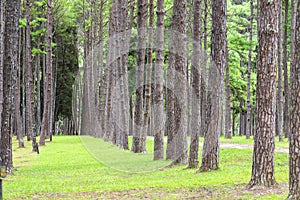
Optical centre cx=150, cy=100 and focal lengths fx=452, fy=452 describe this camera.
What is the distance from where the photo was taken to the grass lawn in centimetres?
945

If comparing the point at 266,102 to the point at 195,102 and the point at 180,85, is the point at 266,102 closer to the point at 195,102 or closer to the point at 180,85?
the point at 195,102

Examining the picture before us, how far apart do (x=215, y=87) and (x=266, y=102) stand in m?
3.53

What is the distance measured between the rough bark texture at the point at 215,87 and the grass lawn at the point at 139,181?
1.71ft

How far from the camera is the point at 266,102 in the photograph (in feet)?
30.4

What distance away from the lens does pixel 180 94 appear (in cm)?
1529

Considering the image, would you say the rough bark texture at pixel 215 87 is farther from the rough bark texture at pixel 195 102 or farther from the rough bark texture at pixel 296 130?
the rough bark texture at pixel 296 130

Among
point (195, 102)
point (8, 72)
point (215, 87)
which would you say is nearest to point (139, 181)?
point (215, 87)

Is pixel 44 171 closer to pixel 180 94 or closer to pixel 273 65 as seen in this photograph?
pixel 180 94

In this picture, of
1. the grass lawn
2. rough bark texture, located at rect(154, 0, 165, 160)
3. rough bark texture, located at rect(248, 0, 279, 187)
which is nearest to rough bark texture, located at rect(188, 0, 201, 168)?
the grass lawn

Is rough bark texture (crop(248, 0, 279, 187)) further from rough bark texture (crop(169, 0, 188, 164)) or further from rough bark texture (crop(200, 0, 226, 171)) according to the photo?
rough bark texture (crop(169, 0, 188, 164))

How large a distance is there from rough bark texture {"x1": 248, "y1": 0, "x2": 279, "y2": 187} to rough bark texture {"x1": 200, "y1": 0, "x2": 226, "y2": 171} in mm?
3132

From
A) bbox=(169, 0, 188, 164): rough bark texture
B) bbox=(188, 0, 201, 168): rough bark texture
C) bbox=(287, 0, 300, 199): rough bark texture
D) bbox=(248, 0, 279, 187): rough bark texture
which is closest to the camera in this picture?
bbox=(287, 0, 300, 199): rough bark texture

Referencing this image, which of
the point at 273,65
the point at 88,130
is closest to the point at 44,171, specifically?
the point at 273,65

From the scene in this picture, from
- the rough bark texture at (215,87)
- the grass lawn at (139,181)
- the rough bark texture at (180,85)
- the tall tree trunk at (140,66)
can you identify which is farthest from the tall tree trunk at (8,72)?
the tall tree trunk at (140,66)
